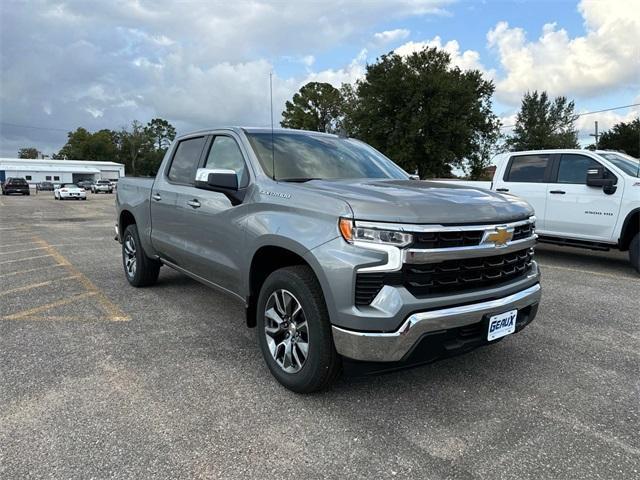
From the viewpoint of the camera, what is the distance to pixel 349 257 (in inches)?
111

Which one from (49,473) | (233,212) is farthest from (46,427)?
(233,212)

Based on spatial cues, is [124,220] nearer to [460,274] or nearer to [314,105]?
[460,274]

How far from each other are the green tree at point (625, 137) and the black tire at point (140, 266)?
62.4 metres

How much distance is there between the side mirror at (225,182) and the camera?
3.68 m

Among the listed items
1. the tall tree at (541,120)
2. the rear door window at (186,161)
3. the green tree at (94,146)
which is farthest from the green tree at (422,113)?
the green tree at (94,146)

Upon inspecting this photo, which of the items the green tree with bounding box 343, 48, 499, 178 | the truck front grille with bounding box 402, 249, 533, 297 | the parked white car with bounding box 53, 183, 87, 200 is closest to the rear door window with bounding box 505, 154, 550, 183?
the truck front grille with bounding box 402, 249, 533, 297

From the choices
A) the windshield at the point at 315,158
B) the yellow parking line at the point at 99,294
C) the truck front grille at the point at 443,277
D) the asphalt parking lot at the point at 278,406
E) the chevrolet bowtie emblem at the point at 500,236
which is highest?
the windshield at the point at 315,158

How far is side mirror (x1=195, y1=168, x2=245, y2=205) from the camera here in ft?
12.1

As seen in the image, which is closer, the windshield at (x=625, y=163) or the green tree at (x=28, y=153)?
the windshield at (x=625, y=163)

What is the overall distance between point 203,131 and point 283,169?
1444 millimetres

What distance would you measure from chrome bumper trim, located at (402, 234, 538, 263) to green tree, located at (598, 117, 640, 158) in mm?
62805

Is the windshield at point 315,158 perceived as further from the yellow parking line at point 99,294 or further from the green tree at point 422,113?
the green tree at point 422,113

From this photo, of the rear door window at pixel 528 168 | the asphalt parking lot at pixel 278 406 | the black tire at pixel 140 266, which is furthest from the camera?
the rear door window at pixel 528 168

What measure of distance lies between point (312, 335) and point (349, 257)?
58 centimetres
